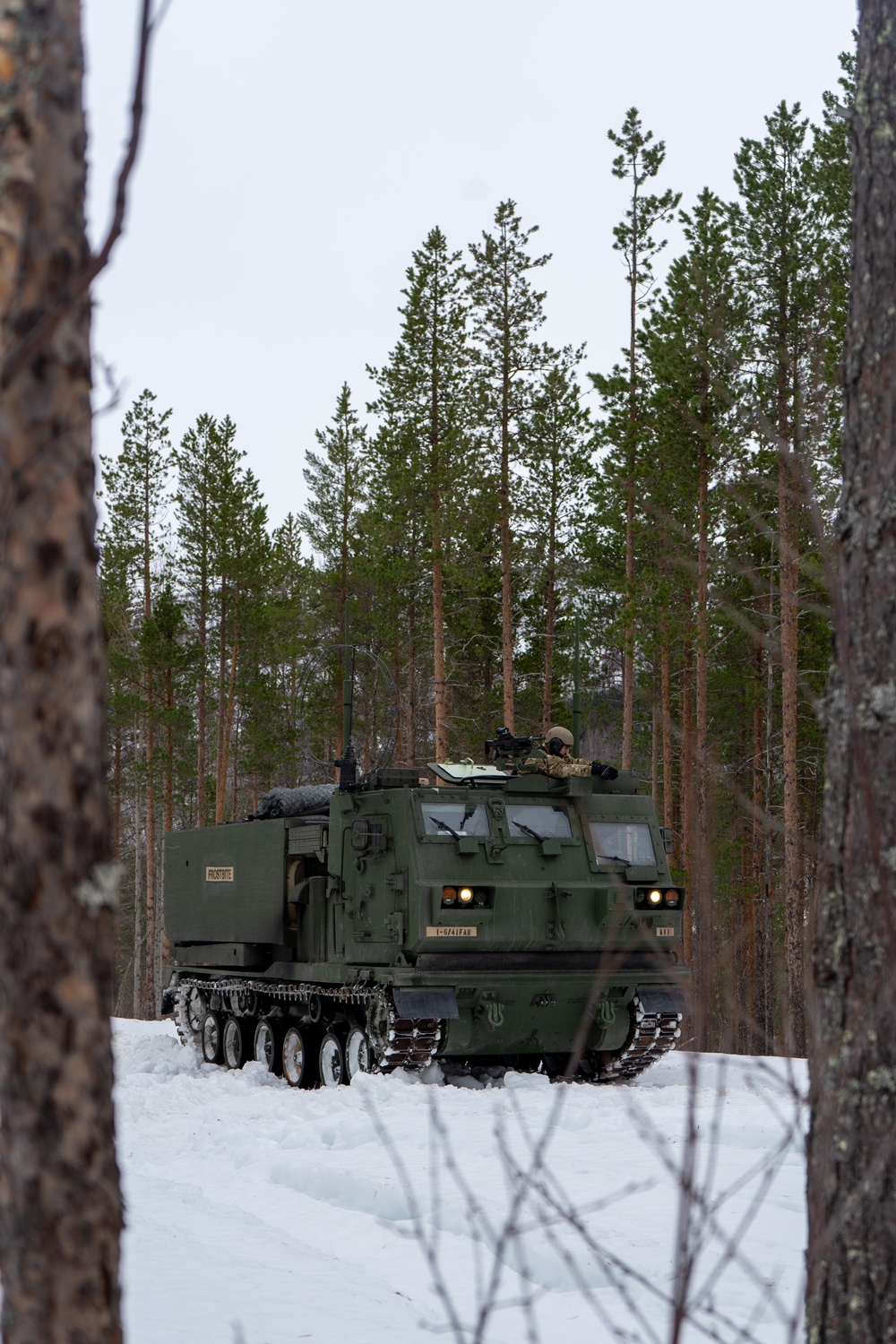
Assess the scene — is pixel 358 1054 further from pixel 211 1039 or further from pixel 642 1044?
pixel 211 1039

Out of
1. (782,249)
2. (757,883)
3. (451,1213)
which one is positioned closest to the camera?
(451,1213)

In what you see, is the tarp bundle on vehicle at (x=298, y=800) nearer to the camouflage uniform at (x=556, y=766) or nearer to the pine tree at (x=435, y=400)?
the camouflage uniform at (x=556, y=766)

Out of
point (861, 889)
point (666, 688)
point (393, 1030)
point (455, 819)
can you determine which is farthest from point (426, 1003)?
point (666, 688)

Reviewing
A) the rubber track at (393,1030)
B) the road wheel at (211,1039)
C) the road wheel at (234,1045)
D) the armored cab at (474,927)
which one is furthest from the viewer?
the road wheel at (211,1039)

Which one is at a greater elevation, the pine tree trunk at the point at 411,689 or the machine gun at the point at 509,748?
the pine tree trunk at the point at 411,689

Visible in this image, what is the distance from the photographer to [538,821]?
13.3 meters

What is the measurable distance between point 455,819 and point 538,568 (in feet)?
54.2

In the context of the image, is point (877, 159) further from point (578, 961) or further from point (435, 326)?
point (435, 326)

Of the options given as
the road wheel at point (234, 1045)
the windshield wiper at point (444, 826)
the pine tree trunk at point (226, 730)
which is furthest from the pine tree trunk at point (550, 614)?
the windshield wiper at point (444, 826)

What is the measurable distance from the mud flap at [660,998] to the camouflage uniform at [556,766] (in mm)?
2043

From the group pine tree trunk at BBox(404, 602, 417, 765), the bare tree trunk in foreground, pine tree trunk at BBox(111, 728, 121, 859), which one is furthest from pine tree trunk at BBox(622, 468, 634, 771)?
the bare tree trunk in foreground

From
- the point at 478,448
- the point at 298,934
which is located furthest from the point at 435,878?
the point at 478,448

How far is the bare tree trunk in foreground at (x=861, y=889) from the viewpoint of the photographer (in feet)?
9.05

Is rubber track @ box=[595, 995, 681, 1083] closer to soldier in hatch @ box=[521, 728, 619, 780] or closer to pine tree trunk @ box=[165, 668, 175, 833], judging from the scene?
soldier in hatch @ box=[521, 728, 619, 780]
